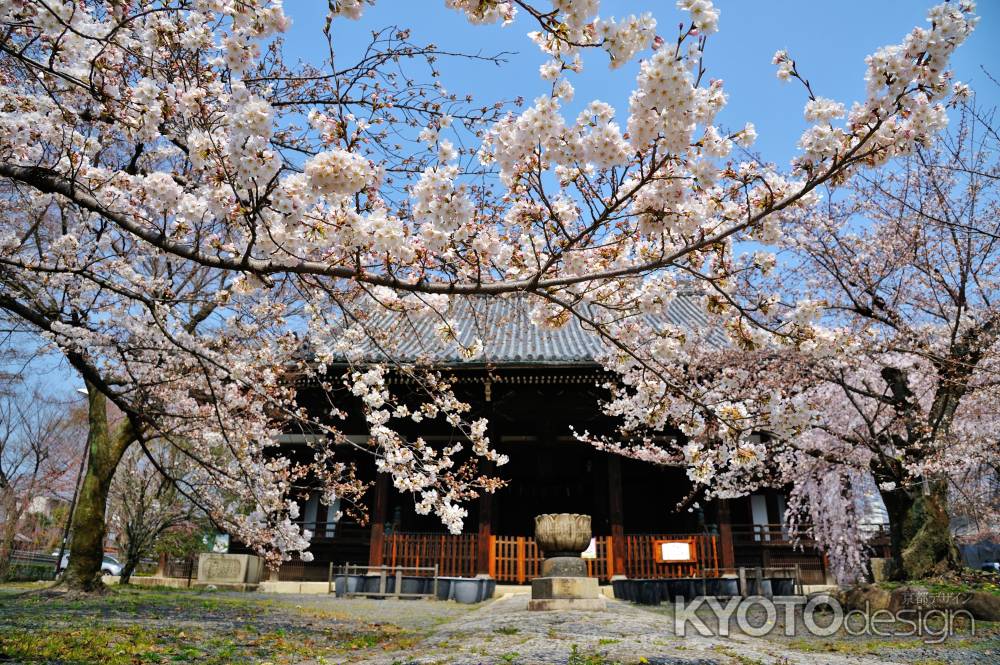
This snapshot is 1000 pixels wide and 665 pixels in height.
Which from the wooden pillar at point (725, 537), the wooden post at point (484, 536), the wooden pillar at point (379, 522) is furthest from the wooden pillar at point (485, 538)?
the wooden pillar at point (725, 537)

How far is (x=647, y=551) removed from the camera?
11523 mm

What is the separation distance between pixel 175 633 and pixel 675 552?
27.9 ft

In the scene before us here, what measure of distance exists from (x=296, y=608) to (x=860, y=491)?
1431cm

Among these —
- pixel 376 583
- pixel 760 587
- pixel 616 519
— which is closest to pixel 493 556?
pixel 376 583

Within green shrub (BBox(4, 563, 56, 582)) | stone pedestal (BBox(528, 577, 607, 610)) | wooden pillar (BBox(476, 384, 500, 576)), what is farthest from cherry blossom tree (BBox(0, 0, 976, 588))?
green shrub (BBox(4, 563, 56, 582))

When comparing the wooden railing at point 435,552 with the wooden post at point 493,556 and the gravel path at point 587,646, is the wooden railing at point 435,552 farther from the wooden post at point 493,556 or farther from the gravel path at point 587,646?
the gravel path at point 587,646

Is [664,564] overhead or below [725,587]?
overhead

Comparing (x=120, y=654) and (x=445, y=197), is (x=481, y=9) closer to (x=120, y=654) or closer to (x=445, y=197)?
(x=445, y=197)

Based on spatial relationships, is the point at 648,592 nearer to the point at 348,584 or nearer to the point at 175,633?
the point at 348,584

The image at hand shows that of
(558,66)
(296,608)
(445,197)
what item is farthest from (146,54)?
(296,608)

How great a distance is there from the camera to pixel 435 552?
11797 mm

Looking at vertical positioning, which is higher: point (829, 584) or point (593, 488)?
point (593, 488)

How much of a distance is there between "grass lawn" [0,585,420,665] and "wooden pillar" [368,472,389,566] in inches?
125

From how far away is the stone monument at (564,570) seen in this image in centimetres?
796
